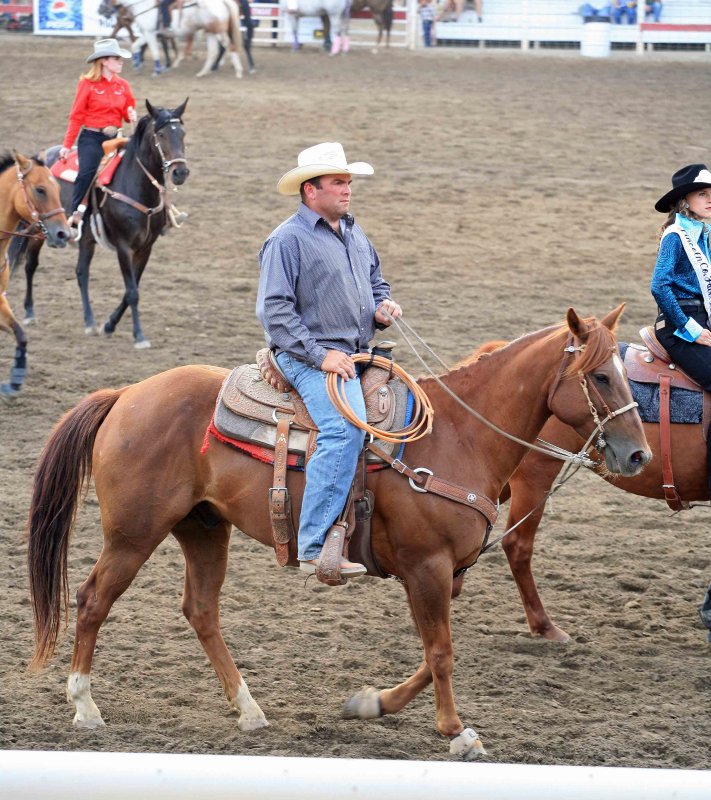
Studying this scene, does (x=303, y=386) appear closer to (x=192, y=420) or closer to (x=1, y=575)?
(x=192, y=420)

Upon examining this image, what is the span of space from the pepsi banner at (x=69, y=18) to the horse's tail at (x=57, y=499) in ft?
83.8

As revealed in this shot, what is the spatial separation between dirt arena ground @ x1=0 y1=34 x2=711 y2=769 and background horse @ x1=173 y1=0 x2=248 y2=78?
22.2 inches

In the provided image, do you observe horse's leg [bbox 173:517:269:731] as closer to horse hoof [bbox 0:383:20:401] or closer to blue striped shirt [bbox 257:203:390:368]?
blue striped shirt [bbox 257:203:390:368]

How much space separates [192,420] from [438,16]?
27.7m

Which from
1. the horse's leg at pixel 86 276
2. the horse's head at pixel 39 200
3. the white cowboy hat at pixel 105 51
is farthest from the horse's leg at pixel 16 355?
the white cowboy hat at pixel 105 51

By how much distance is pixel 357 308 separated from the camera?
15.6 ft

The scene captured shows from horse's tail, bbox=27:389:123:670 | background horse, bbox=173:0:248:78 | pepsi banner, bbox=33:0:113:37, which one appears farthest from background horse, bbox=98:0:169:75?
horse's tail, bbox=27:389:123:670

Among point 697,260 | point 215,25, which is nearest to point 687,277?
point 697,260

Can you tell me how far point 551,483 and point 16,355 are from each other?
5343 millimetres

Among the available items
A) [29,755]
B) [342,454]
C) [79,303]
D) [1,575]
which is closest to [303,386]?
[342,454]

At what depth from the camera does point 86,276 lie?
11.4m

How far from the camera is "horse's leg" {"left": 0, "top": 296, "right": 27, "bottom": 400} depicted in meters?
9.34

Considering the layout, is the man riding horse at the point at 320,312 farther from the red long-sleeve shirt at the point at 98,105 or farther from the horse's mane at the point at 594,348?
the red long-sleeve shirt at the point at 98,105

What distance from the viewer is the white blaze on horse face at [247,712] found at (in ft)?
15.9
